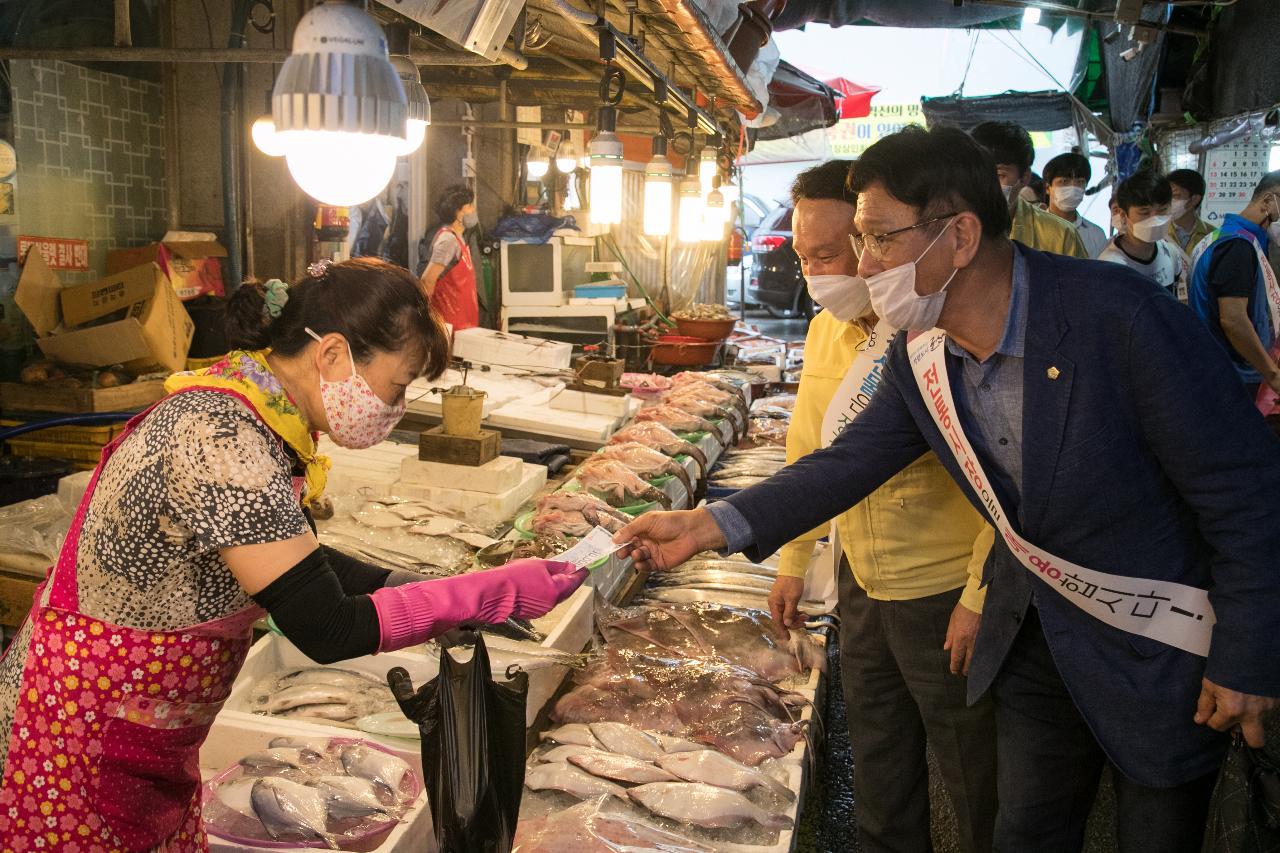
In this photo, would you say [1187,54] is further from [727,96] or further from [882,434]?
[882,434]

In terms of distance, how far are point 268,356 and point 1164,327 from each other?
6.04 ft

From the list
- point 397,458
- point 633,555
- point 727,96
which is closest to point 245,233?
point 397,458

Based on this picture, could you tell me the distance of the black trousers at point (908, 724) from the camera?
10.1 ft

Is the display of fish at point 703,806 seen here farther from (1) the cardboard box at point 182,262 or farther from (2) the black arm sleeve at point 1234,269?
(2) the black arm sleeve at point 1234,269

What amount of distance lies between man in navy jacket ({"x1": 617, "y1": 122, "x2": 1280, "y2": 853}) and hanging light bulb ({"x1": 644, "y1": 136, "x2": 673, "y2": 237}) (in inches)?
187

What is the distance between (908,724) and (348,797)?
1.72 m

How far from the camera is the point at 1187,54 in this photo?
13164 mm

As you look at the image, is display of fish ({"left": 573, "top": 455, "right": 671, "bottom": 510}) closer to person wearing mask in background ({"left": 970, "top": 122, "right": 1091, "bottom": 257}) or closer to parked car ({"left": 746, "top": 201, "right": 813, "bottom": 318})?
person wearing mask in background ({"left": 970, "top": 122, "right": 1091, "bottom": 257})

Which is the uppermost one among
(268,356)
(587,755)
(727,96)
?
(727,96)

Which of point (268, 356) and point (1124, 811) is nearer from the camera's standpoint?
point (268, 356)

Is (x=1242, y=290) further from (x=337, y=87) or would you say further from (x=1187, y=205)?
(x=337, y=87)

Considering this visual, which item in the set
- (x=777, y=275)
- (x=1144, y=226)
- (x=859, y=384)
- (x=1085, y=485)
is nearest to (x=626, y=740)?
(x=859, y=384)

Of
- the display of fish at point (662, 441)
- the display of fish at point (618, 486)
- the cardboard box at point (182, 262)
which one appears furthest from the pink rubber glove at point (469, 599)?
A: the cardboard box at point (182, 262)

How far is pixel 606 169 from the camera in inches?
274
